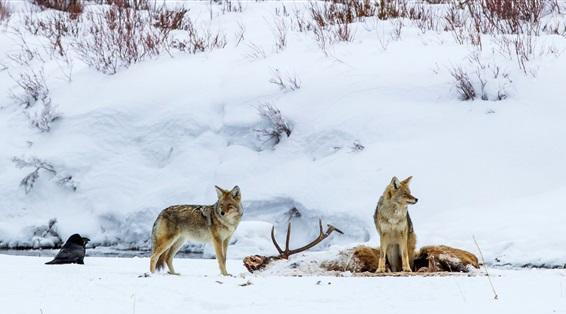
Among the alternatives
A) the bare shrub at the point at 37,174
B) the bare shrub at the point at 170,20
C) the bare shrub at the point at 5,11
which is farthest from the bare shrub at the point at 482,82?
the bare shrub at the point at 5,11

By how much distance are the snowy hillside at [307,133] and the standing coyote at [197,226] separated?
2.83 m

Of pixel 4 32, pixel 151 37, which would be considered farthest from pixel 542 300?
pixel 4 32

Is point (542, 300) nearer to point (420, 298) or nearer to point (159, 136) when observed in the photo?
point (420, 298)

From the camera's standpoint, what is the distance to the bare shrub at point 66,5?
17688 millimetres

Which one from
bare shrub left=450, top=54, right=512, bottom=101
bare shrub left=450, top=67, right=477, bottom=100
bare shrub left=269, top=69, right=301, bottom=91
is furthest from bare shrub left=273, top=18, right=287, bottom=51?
bare shrub left=450, top=67, right=477, bottom=100

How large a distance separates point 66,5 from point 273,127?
25.3ft

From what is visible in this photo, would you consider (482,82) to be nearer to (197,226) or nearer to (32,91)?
(197,226)

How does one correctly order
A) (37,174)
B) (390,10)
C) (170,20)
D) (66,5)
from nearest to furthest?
(37,174)
(390,10)
(170,20)
(66,5)

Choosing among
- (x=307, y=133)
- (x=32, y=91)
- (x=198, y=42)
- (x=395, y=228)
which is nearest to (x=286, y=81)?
(x=307, y=133)

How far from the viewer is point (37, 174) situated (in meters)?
13.1

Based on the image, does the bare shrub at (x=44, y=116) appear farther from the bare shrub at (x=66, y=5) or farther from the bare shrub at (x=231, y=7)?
the bare shrub at (x=231, y=7)

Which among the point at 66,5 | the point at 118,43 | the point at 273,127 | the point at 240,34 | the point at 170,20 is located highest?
the point at 66,5

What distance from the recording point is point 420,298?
16.2 feet

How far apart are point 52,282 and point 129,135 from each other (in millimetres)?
7961
